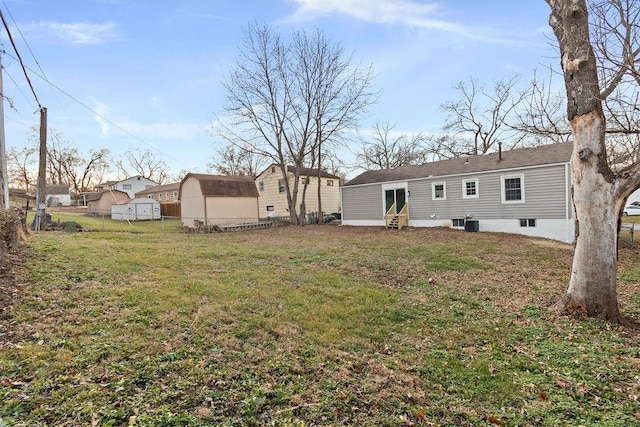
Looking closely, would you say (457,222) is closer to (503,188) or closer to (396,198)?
(503,188)

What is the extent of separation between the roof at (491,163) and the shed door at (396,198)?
28.7 inches

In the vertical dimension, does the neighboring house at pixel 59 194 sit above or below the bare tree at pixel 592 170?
above

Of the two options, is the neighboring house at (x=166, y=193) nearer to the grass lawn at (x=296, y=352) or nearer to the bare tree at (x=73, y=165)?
the bare tree at (x=73, y=165)

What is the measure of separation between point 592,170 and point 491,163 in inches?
478

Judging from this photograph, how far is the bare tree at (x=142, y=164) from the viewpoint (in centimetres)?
5672

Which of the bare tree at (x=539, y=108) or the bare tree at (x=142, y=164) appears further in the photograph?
the bare tree at (x=142, y=164)

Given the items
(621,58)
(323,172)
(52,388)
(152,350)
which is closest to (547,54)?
(621,58)

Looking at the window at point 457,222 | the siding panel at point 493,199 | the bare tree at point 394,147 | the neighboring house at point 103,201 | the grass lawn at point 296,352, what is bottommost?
the grass lawn at point 296,352

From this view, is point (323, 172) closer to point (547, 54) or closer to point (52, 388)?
point (547, 54)

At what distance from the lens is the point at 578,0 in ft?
15.3

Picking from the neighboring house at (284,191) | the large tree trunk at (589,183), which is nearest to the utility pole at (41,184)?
the neighboring house at (284,191)

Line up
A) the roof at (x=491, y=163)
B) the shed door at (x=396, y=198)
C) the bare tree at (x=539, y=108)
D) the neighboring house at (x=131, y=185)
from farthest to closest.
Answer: the neighboring house at (x=131, y=185), the shed door at (x=396, y=198), the roof at (x=491, y=163), the bare tree at (x=539, y=108)

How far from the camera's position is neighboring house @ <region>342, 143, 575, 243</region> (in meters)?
13.2

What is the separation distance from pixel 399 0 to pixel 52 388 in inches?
458
